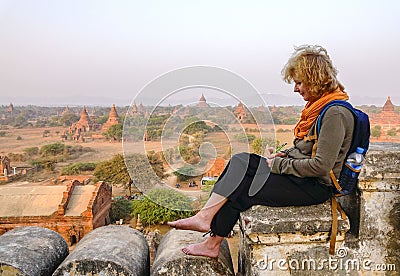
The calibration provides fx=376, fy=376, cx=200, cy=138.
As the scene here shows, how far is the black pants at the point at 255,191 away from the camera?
7.88 feet

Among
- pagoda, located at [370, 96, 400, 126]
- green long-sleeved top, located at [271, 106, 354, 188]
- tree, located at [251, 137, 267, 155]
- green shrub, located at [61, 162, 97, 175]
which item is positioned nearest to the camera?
green long-sleeved top, located at [271, 106, 354, 188]

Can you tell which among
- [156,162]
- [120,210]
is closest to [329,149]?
[156,162]

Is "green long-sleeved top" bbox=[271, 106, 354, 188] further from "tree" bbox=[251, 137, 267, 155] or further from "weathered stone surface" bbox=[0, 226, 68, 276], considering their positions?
"weathered stone surface" bbox=[0, 226, 68, 276]

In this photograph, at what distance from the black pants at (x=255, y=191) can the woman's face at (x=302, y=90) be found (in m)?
0.57

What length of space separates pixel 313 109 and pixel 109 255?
5.38ft

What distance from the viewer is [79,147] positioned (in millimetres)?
51594

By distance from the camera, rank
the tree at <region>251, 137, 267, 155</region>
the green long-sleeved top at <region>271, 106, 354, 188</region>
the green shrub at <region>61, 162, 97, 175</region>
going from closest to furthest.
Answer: the green long-sleeved top at <region>271, 106, 354, 188</region>, the tree at <region>251, 137, 267, 155</region>, the green shrub at <region>61, 162, 97, 175</region>

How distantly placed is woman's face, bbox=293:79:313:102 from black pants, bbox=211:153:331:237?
1.86 feet

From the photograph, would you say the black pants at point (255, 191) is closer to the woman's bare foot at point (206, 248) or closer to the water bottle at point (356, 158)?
the woman's bare foot at point (206, 248)

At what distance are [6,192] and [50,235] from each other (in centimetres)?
1790

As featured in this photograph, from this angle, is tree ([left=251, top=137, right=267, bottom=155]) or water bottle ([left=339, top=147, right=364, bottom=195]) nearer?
water bottle ([left=339, top=147, right=364, bottom=195])

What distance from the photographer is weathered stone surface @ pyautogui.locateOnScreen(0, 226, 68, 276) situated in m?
2.47

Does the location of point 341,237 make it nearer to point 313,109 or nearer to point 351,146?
point 351,146

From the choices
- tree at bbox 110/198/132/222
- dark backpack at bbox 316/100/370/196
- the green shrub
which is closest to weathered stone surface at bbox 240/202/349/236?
dark backpack at bbox 316/100/370/196
